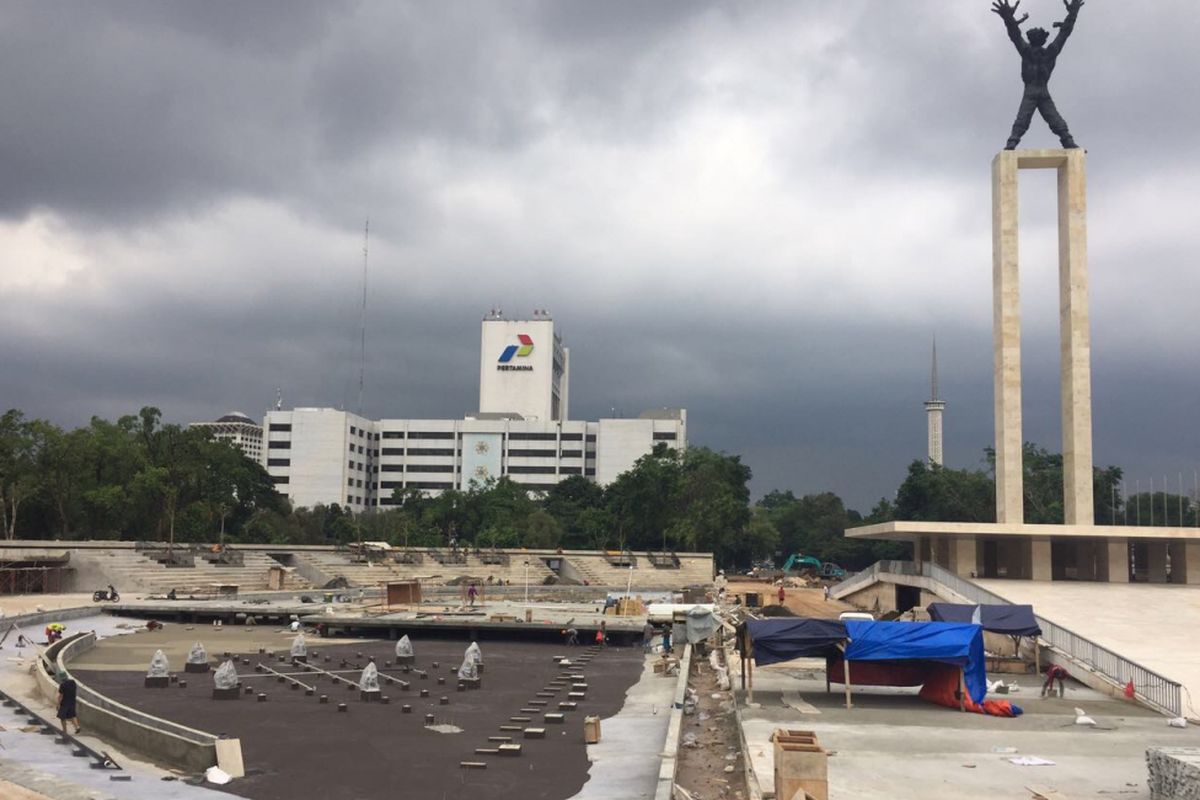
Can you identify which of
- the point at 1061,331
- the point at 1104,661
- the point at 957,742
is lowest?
the point at 957,742

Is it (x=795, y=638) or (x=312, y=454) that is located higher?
(x=312, y=454)

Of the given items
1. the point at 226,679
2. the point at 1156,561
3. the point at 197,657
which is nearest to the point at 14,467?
the point at 197,657

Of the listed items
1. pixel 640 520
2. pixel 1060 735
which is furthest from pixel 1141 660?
pixel 640 520

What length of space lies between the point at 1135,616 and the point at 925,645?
16.9m

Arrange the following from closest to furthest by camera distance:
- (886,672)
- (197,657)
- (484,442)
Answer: (886,672)
(197,657)
(484,442)

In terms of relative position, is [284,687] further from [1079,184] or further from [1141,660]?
[1079,184]

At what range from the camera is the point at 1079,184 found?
5106cm

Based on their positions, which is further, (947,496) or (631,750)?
(947,496)

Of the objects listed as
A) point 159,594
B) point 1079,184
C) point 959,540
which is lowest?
point 159,594

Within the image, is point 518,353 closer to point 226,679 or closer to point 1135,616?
point 1135,616

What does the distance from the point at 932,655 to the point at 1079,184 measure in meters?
35.1

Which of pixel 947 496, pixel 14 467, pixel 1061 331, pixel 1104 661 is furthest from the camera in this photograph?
pixel 947 496

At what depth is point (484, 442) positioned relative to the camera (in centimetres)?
14275

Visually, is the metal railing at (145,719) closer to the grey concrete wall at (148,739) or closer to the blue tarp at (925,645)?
the grey concrete wall at (148,739)
